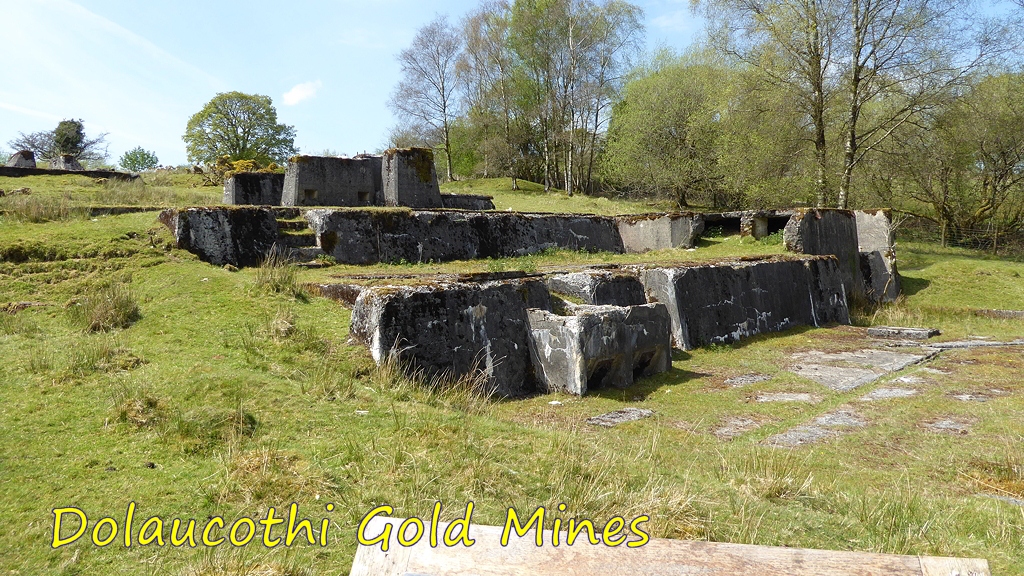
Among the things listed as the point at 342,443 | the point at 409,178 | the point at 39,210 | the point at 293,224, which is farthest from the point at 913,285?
the point at 39,210

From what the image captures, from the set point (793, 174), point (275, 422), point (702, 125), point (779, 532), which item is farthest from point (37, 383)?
point (702, 125)

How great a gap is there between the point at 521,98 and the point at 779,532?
3424 cm

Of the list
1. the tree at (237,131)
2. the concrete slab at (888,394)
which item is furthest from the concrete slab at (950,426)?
the tree at (237,131)

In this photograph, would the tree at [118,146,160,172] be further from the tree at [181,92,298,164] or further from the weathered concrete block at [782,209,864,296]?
the weathered concrete block at [782,209,864,296]

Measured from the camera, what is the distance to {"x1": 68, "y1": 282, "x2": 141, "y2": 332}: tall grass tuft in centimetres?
638

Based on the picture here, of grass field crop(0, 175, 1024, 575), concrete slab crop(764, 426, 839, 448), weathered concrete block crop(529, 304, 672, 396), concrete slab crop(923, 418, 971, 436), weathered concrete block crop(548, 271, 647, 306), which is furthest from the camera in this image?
weathered concrete block crop(548, 271, 647, 306)

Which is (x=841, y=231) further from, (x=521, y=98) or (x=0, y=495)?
(x=521, y=98)

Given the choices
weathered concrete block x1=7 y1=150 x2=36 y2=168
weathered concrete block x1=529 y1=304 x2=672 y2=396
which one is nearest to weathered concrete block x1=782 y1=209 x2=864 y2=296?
weathered concrete block x1=529 y1=304 x2=672 y2=396

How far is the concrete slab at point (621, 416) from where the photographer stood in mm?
5879

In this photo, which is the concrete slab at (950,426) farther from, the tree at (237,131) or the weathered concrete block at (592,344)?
the tree at (237,131)

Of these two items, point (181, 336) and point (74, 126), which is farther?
point (74, 126)

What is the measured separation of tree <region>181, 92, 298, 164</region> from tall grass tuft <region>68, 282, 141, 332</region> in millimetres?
32317

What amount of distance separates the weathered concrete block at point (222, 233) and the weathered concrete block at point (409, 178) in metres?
4.97

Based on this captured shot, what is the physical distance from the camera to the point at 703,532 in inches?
126
